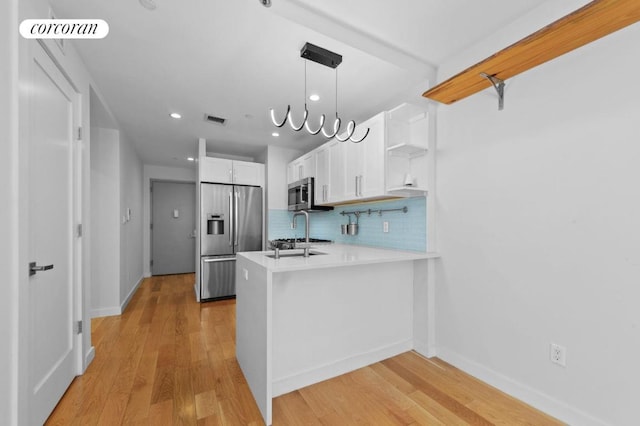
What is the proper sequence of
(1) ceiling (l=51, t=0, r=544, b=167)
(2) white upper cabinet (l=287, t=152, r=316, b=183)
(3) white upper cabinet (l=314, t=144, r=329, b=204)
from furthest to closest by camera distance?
(2) white upper cabinet (l=287, t=152, r=316, b=183) < (3) white upper cabinet (l=314, t=144, r=329, b=204) < (1) ceiling (l=51, t=0, r=544, b=167)

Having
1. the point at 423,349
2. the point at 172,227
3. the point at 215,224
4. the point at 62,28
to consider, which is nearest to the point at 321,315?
the point at 423,349

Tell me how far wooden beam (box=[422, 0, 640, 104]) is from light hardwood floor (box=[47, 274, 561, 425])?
220 cm

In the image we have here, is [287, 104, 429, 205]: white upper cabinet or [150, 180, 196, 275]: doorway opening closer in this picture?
[287, 104, 429, 205]: white upper cabinet

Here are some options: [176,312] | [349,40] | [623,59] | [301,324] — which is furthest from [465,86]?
[176,312]

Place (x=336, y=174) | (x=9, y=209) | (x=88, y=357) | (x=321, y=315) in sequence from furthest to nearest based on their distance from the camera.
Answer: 1. (x=336, y=174)
2. (x=88, y=357)
3. (x=321, y=315)
4. (x=9, y=209)

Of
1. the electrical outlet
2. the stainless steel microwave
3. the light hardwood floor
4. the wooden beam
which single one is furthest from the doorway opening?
the electrical outlet

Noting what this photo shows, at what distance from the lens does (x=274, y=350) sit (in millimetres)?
1911

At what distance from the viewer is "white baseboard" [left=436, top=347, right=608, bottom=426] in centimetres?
158

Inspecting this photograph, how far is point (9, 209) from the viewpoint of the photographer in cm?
127

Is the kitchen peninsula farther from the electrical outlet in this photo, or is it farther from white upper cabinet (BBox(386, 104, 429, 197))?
the electrical outlet

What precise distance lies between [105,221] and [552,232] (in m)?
4.60

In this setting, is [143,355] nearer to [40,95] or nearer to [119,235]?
[119,235]

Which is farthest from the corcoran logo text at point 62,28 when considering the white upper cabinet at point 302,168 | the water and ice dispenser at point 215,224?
the water and ice dispenser at point 215,224

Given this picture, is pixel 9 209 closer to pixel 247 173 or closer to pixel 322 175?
pixel 322 175
